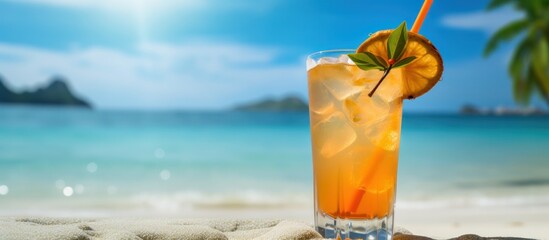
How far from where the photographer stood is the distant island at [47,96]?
31234mm

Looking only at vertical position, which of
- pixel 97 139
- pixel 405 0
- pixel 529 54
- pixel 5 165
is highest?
pixel 405 0

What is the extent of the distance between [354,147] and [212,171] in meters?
8.52

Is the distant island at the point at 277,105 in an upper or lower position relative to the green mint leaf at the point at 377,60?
upper

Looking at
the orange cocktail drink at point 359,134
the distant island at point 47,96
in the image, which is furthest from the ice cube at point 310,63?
the distant island at point 47,96

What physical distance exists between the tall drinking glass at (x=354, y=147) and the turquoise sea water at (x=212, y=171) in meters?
3.95

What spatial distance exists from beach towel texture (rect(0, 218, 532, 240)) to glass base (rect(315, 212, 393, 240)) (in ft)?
A: 0.17

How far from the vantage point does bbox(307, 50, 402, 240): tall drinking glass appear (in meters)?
1.79

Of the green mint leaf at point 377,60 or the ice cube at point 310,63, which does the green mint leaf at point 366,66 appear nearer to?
the green mint leaf at point 377,60

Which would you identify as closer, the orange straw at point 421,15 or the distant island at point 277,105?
the orange straw at point 421,15

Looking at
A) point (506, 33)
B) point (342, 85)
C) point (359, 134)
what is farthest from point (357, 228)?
point (506, 33)

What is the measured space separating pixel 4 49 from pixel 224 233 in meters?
26.7

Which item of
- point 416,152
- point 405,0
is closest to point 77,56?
point 405,0

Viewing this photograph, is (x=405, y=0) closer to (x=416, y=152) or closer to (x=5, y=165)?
(x=416, y=152)

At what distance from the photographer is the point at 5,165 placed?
10.6m
